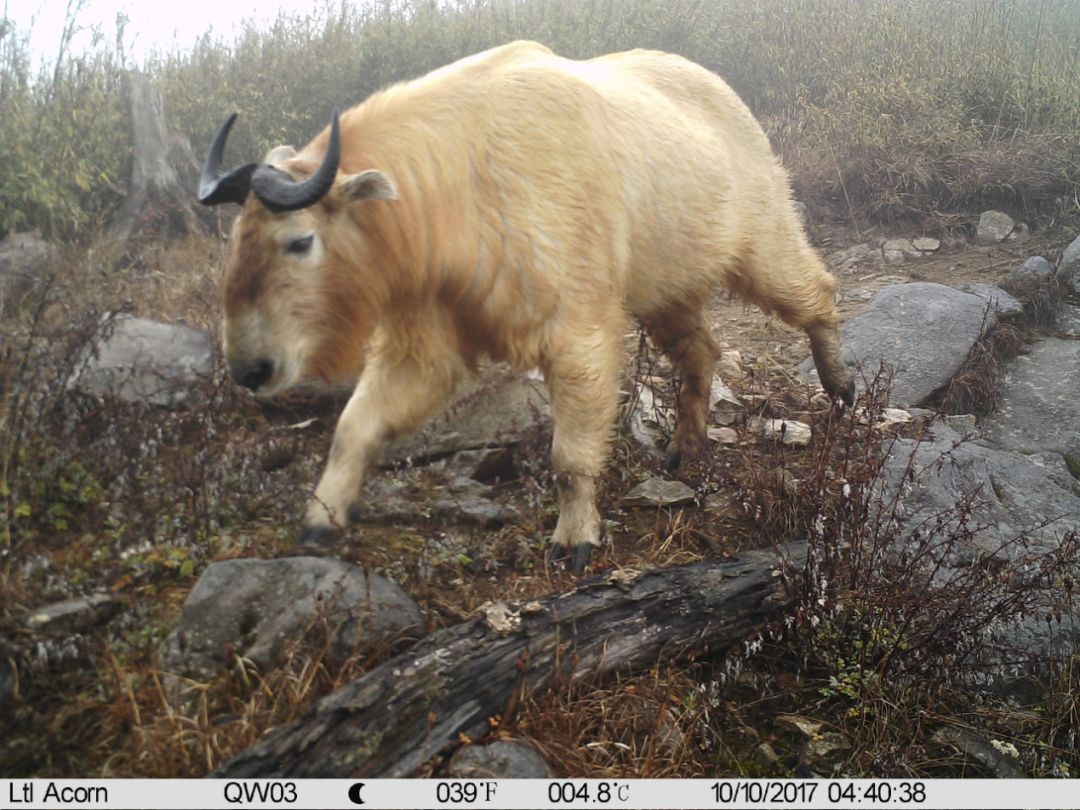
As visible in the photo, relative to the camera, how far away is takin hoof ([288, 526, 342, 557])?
3439 millimetres

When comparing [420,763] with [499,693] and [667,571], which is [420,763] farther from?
[667,571]

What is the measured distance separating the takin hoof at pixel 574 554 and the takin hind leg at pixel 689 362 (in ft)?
4.13

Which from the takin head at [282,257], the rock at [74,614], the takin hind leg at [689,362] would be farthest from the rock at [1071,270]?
the rock at [74,614]

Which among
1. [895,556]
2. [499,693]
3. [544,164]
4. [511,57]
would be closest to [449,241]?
[544,164]

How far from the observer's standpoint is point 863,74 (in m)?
8.23

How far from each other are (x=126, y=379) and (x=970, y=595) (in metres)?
3.60

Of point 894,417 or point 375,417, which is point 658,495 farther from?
point 894,417

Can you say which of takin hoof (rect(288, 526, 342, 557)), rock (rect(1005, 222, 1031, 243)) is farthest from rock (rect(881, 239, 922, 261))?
takin hoof (rect(288, 526, 342, 557))

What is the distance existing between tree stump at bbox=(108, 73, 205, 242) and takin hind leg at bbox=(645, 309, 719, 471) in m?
3.06

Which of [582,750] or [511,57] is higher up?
[511,57]

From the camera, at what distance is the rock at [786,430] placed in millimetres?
5241

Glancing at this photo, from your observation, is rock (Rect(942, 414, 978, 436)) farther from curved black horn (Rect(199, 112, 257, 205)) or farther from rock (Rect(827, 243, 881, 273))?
curved black horn (Rect(199, 112, 257, 205))

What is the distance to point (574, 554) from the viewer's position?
Answer: 4.00m

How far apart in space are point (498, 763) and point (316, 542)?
1220 millimetres
